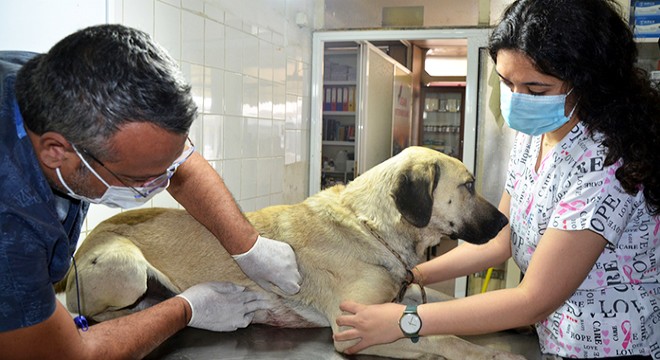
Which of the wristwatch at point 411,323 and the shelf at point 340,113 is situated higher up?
the shelf at point 340,113

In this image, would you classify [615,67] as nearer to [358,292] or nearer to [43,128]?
[358,292]

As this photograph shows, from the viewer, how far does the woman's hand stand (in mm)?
1551

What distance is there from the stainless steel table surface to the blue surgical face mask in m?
0.69

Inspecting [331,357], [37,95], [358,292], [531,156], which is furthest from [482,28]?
Answer: [37,95]

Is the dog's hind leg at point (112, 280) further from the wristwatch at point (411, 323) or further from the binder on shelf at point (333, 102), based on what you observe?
the binder on shelf at point (333, 102)

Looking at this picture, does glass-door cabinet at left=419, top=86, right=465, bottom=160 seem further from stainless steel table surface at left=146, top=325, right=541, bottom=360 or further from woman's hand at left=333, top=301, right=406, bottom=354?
woman's hand at left=333, top=301, right=406, bottom=354

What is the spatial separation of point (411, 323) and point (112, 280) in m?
0.95

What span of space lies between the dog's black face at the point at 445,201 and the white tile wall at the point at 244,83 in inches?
52.4

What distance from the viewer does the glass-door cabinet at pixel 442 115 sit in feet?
33.6

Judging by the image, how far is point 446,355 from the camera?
5.24 feet

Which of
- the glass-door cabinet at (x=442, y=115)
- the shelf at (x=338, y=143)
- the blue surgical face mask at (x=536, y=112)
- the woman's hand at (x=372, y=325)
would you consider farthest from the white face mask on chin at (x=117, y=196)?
the glass-door cabinet at (x=442, y=115)

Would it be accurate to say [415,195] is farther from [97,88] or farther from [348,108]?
[348,108]

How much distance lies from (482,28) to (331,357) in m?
3.41

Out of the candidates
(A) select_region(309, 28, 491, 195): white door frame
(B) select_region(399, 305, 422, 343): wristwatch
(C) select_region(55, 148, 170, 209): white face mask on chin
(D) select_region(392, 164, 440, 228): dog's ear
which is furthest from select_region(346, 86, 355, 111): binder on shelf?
(C) select_region(55, 148, 170, 209): white face mask on chin
